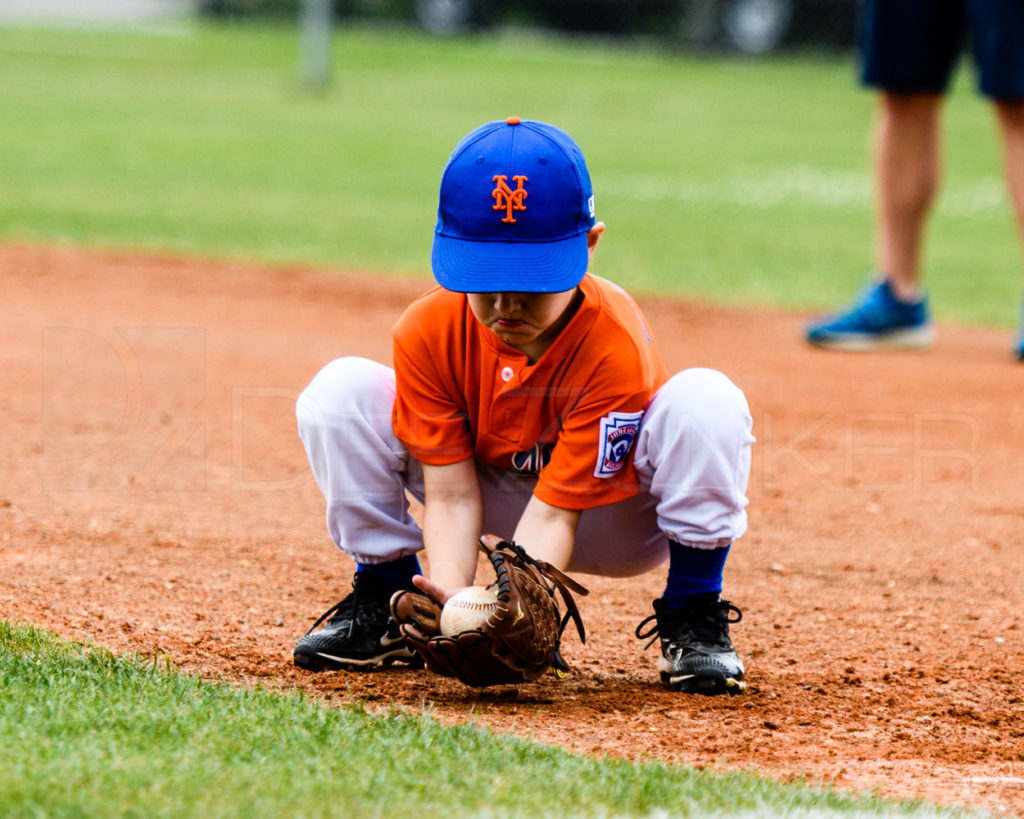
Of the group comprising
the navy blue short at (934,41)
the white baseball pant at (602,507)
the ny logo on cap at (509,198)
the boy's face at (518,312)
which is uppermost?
the navy blue short at (934,41)

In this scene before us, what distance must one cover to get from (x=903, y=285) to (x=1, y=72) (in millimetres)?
12456

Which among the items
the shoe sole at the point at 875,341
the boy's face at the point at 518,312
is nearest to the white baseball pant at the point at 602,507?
the boy's face at the point at 518,312

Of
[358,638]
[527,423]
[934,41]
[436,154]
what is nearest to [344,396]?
[527,423]

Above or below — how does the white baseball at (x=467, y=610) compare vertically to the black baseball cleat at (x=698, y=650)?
above

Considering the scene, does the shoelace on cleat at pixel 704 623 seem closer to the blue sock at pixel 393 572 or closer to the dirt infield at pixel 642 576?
the dirt infield at pixel 642 576

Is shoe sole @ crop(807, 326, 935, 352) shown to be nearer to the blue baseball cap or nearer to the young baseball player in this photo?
the young baseball player

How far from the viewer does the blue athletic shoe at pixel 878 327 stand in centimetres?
570

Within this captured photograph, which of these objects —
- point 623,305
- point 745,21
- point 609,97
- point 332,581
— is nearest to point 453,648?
point 623,305

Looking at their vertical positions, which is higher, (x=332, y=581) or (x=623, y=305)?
(x=623, y=305)

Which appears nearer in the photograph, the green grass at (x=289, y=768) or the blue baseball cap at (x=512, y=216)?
the green grass at (x=289, y=768)

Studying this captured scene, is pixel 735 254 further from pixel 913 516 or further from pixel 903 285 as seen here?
pixel 913 516

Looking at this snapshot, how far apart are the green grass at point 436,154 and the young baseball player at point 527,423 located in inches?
164

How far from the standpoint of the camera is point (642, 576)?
11.0 feet

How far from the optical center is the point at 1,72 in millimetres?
15680
